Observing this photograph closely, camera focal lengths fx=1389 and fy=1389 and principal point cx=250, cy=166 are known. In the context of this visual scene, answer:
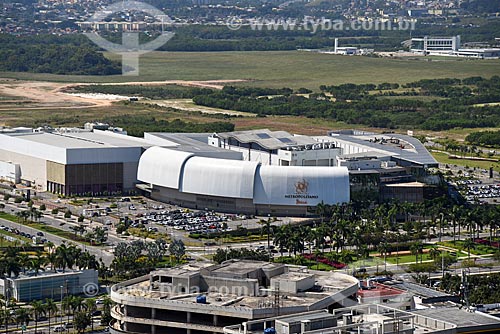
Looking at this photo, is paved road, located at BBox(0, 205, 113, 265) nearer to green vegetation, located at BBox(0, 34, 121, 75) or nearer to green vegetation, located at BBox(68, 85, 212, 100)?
green vegetation, located at BBox(68, 85, 212, 100)

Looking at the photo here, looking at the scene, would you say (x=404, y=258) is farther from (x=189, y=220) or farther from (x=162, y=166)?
(x=162, y=166)

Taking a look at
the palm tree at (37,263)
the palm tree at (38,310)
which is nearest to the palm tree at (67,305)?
the palm tree at (38,310)

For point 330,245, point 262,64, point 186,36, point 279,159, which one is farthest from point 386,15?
point 330,245

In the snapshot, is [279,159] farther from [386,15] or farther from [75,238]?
[386,15]

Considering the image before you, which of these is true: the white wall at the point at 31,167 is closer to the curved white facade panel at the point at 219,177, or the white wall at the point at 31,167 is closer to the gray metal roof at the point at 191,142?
the gray metal roof at the point at 191,142

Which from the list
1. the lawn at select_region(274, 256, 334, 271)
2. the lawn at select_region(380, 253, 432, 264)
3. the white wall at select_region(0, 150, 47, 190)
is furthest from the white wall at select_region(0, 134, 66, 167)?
the lawn at select_region(380, 253, 432, 264)
